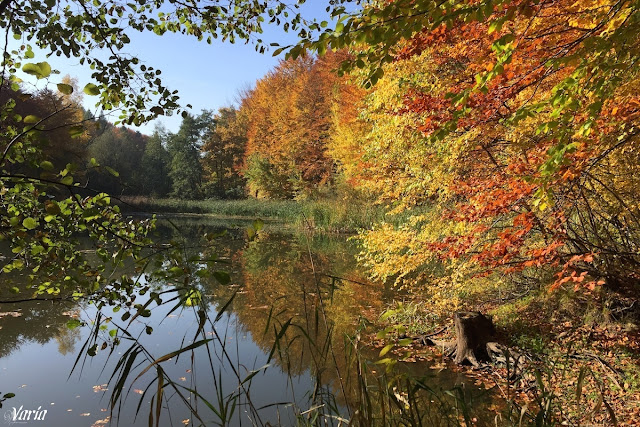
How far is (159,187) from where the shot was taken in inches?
1619

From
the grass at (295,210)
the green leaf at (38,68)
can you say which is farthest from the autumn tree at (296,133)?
the green leaf at (38,68)

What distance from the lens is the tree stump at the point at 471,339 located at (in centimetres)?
521

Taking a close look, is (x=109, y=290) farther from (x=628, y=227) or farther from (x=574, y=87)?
(x=628, y=227)

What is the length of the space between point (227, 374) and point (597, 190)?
4.87 m

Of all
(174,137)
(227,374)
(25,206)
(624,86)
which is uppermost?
(174,137)

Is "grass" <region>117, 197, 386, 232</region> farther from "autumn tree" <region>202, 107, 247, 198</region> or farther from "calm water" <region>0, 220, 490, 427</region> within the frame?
"autumn tree" <region>202, 107, 247, 198</region>

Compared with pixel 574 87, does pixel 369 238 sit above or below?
above

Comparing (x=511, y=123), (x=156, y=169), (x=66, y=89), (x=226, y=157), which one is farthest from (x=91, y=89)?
(x=156, y=169)

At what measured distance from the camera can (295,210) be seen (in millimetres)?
25547

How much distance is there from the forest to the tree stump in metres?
0.34

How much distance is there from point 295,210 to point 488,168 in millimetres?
20483

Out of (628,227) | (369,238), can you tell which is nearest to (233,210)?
(369,238)

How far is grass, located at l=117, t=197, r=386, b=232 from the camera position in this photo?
18.3 metres

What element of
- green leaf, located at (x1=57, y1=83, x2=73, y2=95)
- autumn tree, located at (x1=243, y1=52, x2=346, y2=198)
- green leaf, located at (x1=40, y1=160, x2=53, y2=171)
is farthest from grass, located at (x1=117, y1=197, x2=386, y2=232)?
green leaf, located at (x1=57, y1=83, x2=73, y2=95)
